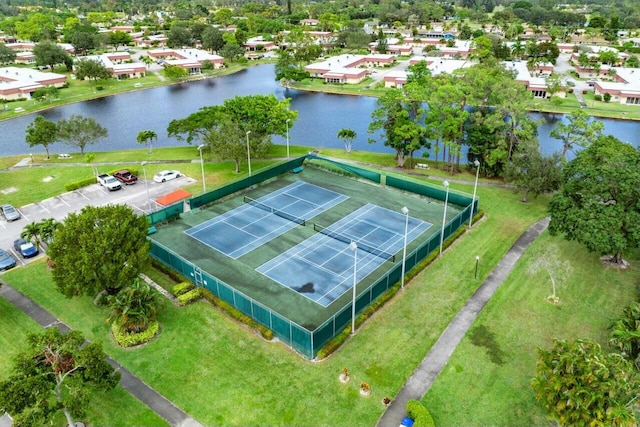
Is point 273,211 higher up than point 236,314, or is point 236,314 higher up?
point 273,211

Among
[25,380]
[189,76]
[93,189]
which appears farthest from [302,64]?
[25,380]

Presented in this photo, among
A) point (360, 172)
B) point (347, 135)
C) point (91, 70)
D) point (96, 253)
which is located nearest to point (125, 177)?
point (96, 253)

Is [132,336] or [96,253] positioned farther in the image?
[96,253]

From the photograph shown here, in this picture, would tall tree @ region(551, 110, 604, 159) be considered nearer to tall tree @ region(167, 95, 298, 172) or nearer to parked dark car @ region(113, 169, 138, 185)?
tall tree @ region(167, 95, 298, 172)

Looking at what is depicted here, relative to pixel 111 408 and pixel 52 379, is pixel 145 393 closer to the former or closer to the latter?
pixel 111 408

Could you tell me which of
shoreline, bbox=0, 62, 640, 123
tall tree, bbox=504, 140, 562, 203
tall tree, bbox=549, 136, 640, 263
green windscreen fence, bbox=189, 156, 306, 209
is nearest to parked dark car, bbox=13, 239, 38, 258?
green windscreen fence, bbox=189, 156, 306, 209

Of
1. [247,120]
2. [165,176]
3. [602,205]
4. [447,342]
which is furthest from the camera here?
[247,120]

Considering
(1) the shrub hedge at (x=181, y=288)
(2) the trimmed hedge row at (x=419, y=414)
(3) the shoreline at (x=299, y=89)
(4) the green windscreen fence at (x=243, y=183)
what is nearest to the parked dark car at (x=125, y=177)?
(4) the green windscreen fence at (x=243, y=183)
